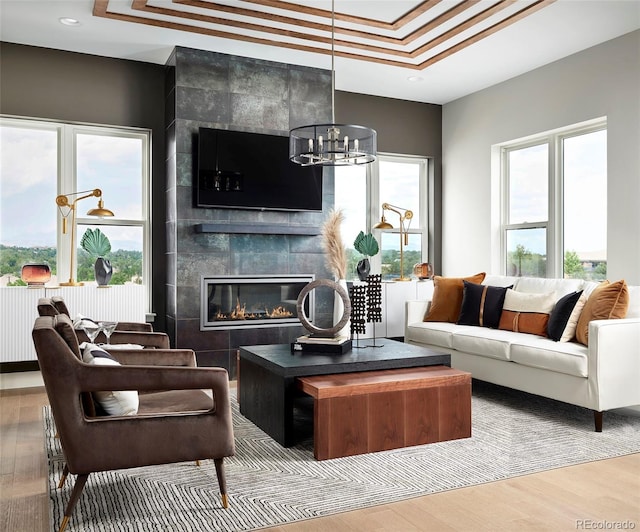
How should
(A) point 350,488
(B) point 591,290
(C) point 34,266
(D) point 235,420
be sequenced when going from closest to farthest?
(A) point 350,488
(D) point 235,420
(B) point 591,290
(C) point 34,266

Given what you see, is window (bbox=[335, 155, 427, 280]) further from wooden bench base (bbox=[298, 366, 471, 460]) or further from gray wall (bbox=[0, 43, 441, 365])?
wooden bench base (bbox=[298, 366, 471, 460])

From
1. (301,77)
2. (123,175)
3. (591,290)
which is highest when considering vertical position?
(301,77)

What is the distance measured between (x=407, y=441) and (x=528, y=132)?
3.60m

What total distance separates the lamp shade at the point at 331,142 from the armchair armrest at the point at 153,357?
1.42m

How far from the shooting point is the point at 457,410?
11.3ft

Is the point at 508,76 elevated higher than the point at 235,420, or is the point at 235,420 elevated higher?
the point at 508,76

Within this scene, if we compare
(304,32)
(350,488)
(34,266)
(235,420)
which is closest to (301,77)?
(304,32)

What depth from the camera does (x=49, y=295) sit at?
4785mm

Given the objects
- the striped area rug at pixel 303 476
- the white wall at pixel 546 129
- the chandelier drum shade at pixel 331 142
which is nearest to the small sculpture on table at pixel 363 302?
the striped area rug at pixel 303 476

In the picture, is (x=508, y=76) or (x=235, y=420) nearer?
(x=235, y=420)

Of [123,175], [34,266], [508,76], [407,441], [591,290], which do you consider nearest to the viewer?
[407,441]

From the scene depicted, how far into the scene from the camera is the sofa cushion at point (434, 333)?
4809 mm

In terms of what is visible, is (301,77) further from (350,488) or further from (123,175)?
(350,488)

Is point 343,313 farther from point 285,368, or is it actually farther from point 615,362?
point 615,362
